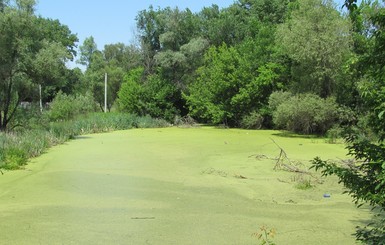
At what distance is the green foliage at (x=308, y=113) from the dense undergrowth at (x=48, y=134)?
22.5 feet

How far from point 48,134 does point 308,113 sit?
790cm

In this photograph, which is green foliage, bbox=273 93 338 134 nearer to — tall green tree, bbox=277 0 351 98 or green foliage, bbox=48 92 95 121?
tall green tree, bbox=277 0 351 98

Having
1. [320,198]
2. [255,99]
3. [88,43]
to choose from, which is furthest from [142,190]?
[88,43]

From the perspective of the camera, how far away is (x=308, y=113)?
13.4 m

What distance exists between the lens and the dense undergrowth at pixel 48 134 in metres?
7.80

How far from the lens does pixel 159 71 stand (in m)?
21.6

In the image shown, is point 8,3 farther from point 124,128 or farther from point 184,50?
point 184,50

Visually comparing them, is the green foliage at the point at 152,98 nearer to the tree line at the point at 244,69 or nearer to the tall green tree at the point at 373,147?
the tree line at the point at 244,69

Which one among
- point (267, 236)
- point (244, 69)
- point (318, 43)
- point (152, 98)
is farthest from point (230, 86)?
point (267, 236)

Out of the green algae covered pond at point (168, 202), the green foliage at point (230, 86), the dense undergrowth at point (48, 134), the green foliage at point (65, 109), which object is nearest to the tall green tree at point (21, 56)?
the dense undergrowth at point (48, 134)

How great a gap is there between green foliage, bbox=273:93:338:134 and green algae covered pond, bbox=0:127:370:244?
4.58m

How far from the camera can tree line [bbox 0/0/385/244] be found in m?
3.89

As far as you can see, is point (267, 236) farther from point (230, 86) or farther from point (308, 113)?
point (230, 86)

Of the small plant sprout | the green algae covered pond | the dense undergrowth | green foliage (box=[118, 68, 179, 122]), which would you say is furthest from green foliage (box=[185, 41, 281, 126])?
the small plant sprout
